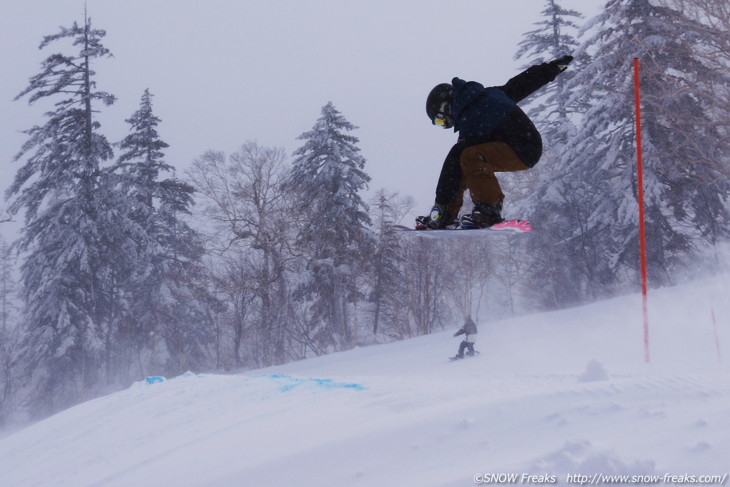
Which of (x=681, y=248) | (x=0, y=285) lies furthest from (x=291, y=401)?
(x=0, y=285)

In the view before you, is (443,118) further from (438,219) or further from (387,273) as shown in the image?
(387,273)

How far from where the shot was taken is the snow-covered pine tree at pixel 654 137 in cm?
1686

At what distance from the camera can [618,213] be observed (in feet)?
64.2

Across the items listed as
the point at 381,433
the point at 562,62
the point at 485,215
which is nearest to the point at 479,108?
the point at 562,62

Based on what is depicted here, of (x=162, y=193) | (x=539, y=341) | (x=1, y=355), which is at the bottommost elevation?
(x=1, y=355)

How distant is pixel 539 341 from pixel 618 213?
5.59 m

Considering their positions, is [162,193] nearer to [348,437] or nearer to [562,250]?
[562,250]

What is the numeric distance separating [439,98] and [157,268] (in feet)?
78.6

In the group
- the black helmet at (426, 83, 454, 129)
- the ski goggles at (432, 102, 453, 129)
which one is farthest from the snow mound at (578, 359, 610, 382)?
the black helmet at (426, 83, 454, 129)

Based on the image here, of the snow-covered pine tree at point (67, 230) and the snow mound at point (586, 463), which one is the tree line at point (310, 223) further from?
the snow mound at point (586, 463)

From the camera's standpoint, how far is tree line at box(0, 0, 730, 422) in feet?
61.9

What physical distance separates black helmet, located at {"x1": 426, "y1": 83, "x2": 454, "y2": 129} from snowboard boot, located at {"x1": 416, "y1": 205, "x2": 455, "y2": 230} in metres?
0.83

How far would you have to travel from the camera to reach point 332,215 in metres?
27.0

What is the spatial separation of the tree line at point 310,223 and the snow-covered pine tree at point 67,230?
6cm
